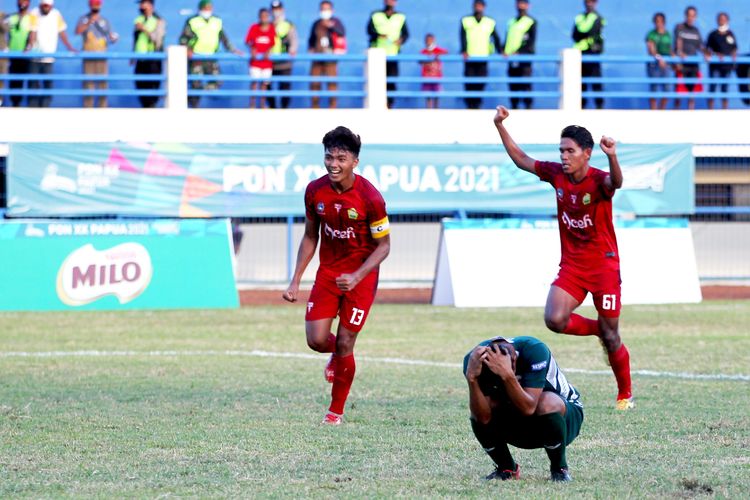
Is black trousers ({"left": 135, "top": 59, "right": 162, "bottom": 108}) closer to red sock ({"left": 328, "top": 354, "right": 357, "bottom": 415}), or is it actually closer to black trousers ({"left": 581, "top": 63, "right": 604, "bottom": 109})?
black trousers ({"left": 581, "top": 63, "right": 604, "bottom": 109})

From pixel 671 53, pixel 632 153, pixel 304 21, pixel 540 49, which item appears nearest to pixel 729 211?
pixel 632 153

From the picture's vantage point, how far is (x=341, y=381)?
8766 millimetres

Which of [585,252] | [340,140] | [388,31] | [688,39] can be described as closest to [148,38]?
[388,31]

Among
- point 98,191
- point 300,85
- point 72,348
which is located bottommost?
point 72,348

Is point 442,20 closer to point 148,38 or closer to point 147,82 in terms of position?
point 147,82

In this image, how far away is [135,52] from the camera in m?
24.7

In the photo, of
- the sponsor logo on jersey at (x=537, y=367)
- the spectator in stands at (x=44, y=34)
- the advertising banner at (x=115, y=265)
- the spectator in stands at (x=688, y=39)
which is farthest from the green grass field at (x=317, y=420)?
the spectator in stands at (x=688, y=39)

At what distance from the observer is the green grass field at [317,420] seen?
6.40 metres

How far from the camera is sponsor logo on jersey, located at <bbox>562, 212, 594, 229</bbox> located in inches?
379

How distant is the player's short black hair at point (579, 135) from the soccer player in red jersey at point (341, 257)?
4.77ft

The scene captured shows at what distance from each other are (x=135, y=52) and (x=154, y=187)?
4002 millimetres

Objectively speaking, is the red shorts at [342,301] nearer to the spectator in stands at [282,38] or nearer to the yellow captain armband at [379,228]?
the yellow captain armband at [379,228]

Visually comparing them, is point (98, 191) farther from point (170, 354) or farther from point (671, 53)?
point (671, 53)

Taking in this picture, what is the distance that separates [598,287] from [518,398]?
4.00 meters
